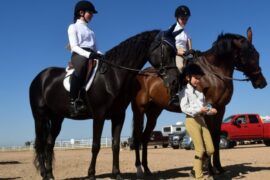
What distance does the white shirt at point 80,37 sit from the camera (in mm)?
8186

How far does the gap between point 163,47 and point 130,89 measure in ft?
3.70

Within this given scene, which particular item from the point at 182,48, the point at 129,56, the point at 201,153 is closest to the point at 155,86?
the point at 182,48

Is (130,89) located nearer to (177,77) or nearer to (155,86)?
(177,77)

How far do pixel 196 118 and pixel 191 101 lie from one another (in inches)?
12.5

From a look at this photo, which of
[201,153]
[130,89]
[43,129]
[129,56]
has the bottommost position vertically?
[201,153]

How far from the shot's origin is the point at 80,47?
8.27m

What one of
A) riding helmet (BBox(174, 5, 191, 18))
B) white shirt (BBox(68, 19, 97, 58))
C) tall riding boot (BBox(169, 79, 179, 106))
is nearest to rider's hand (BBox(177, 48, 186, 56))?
riding helmet (BBox(174, 5, 191, 18))

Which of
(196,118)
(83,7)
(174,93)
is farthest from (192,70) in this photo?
(83,7)

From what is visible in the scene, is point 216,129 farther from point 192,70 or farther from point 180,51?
point 180,51

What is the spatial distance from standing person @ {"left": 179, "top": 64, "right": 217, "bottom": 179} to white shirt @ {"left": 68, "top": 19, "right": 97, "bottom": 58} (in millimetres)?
2103

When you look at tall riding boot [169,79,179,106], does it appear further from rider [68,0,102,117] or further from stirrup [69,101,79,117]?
stirrup [69,101,79,117]

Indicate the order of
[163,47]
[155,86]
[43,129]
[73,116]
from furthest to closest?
1. [155,86]
2. [43,129]
3. [73,116]
4. [163,47]

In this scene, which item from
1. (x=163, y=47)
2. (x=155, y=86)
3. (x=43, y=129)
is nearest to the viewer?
(x=163, y=47)

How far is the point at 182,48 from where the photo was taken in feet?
30.2
